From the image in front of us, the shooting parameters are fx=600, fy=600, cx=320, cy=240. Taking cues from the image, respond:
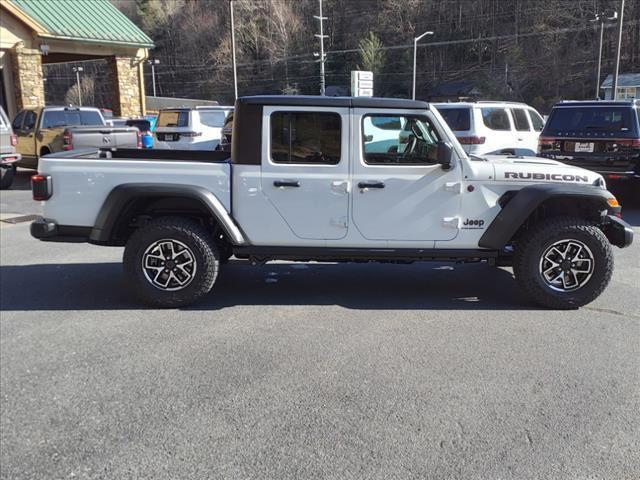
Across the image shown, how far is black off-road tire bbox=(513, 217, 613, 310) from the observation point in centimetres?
536

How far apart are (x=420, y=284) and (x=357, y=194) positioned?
1541mm

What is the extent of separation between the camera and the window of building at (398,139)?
543 centimetres

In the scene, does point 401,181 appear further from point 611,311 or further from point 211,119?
point 211,119

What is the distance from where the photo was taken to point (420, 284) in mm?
6406

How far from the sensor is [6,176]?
45.9 feet

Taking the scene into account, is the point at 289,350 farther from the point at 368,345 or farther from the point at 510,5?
the point at 510,5

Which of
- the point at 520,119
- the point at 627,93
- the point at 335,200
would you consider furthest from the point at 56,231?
the point at 627,93

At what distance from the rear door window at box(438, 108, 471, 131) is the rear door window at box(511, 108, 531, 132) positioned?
4.81 ft

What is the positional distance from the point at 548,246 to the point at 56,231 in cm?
447

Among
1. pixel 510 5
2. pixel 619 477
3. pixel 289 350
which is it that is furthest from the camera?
pixel 510 5

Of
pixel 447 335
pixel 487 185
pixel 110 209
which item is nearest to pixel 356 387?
pixel 447 335

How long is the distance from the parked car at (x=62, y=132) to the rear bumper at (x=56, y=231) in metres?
8.56

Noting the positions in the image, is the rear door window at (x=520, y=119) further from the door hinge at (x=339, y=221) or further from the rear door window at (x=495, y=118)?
the door hinge at (x=339, y=221)

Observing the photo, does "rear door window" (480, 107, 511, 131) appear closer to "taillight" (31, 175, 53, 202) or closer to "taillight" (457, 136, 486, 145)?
"taillight" (457, 136, 486, 145)
